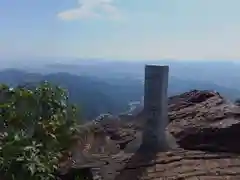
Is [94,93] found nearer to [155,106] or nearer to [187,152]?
[155,106]

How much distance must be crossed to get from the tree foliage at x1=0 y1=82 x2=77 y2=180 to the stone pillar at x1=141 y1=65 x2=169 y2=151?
129cm

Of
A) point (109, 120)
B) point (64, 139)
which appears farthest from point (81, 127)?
point (109, 120)

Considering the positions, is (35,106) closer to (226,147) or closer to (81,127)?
(81,127)

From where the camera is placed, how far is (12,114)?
23.1 ft

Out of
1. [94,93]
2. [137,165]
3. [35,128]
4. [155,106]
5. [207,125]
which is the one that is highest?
[155,106]

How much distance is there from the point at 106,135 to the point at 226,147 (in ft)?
8.88

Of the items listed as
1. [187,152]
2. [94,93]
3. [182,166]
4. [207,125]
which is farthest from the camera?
[94,93]

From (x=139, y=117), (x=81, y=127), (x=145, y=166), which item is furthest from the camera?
(x=139, y=117)

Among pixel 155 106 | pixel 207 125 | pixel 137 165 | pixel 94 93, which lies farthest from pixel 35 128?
pixel 94 93

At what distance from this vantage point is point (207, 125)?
7.80m

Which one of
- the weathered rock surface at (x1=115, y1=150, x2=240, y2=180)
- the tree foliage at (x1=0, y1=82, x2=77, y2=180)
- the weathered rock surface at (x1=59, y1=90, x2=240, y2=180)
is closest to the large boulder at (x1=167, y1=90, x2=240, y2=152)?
the weathered rock surface at (x1=59, y1=90, x2=240, y2=180)

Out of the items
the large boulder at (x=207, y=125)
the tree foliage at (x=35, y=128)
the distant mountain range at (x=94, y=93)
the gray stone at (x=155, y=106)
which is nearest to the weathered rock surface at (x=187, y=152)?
the large boulder at (x=207, y=125)

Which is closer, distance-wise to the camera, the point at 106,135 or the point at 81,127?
the point at 81,127

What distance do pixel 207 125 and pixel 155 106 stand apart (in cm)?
→ 118
